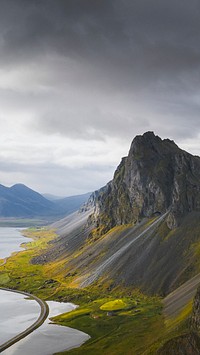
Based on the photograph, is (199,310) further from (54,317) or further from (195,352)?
(54,317)

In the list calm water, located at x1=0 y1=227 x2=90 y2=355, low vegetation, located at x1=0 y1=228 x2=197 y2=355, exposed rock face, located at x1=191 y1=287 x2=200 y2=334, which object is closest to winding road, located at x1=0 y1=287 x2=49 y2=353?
calm water, located at x1=0 y1=227 x2=90 y2=355

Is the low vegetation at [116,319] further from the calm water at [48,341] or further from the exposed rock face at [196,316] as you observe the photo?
the exposed rock face at [196,316]

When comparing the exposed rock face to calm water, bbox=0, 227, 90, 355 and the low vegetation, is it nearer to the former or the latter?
the low vegetation

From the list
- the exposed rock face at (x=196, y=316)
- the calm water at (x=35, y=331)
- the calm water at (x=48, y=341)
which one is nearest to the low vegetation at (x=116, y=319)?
the calm water at (x=48, y=341)

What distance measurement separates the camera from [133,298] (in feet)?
502

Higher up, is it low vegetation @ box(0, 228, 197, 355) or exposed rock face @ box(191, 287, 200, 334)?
exposed rock face @ box(191, 287, 200, 334)

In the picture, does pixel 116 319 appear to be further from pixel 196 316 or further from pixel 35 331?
pixel 196 316

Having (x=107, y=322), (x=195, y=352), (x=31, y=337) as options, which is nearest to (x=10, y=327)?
(x=31, y=337)

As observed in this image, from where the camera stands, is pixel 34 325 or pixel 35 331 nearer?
pixel 35 331

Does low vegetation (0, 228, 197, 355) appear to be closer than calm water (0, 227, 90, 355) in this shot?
Yes

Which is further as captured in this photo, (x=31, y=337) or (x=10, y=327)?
(x=10, y=327)

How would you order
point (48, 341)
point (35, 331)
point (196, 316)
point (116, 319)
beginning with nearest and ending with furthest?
point (196, 316) → point (48, 341) → point (35, 331) → point (116, 319)

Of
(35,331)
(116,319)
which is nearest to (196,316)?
(116,319)

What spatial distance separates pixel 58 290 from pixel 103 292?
2486cm
